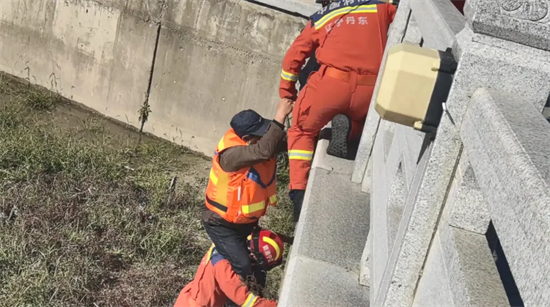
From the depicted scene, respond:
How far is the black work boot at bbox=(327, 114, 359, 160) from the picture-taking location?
4.34 metres

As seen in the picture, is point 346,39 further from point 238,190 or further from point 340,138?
point 238,190

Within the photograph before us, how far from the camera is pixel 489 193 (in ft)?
4.26

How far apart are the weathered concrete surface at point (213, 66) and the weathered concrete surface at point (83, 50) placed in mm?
269

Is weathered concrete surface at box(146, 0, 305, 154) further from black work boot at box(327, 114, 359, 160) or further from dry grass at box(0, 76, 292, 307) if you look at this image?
black work boot at box(327, 114, 359, 160)

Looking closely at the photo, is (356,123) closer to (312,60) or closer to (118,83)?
(312,60)

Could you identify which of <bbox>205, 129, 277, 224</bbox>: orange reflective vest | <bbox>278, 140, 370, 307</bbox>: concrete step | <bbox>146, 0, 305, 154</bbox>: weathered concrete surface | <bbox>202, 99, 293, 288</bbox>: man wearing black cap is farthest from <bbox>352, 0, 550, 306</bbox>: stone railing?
<bbox>146, 0, 305, 154</bbox>: weathered concrete surface

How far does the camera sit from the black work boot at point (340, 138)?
434 centimetres

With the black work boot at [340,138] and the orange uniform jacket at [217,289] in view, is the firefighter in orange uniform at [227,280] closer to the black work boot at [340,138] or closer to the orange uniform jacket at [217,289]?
the orange uniform jacket at [217,289]

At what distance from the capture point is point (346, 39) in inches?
173

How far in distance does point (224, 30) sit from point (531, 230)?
6.03 m

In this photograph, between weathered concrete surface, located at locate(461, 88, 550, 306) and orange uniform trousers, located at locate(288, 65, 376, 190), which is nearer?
weathered concrete surface, located at locate(461, 88, 550, 306)

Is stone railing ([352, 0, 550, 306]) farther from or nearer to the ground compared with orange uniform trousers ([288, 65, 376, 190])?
farther from the ground

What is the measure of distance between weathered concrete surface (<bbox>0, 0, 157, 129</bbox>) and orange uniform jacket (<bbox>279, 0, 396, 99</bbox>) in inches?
117

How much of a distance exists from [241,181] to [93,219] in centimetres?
159
